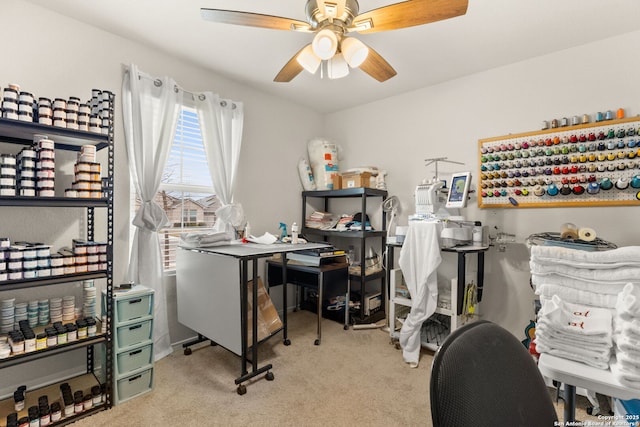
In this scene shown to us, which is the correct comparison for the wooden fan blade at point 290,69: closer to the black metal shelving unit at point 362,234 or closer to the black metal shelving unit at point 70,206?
the black metal shelving unit at point 70,206

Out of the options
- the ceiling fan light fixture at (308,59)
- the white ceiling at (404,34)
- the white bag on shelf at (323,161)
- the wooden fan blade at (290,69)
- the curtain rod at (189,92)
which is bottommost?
the white bag on shelf at (323,161)

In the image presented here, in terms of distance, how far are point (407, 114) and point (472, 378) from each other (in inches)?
124

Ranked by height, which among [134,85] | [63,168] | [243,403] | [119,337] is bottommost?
[243,403]

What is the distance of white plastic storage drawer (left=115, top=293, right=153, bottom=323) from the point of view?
6.28 feet

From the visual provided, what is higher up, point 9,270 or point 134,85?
point 134,85

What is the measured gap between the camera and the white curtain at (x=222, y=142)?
112 inches

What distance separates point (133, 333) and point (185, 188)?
1.27m

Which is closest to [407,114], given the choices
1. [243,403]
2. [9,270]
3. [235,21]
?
[235,21]

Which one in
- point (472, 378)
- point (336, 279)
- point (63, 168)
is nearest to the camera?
point (472, 378)

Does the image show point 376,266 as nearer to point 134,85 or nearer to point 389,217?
point 389,217

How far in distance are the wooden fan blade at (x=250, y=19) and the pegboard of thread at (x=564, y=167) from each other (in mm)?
2014

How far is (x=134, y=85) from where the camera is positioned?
2355 millimetres

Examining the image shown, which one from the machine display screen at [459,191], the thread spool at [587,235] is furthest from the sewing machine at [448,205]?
the thread spool at [587,235]

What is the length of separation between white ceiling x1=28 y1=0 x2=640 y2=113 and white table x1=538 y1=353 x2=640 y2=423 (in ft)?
6.50
